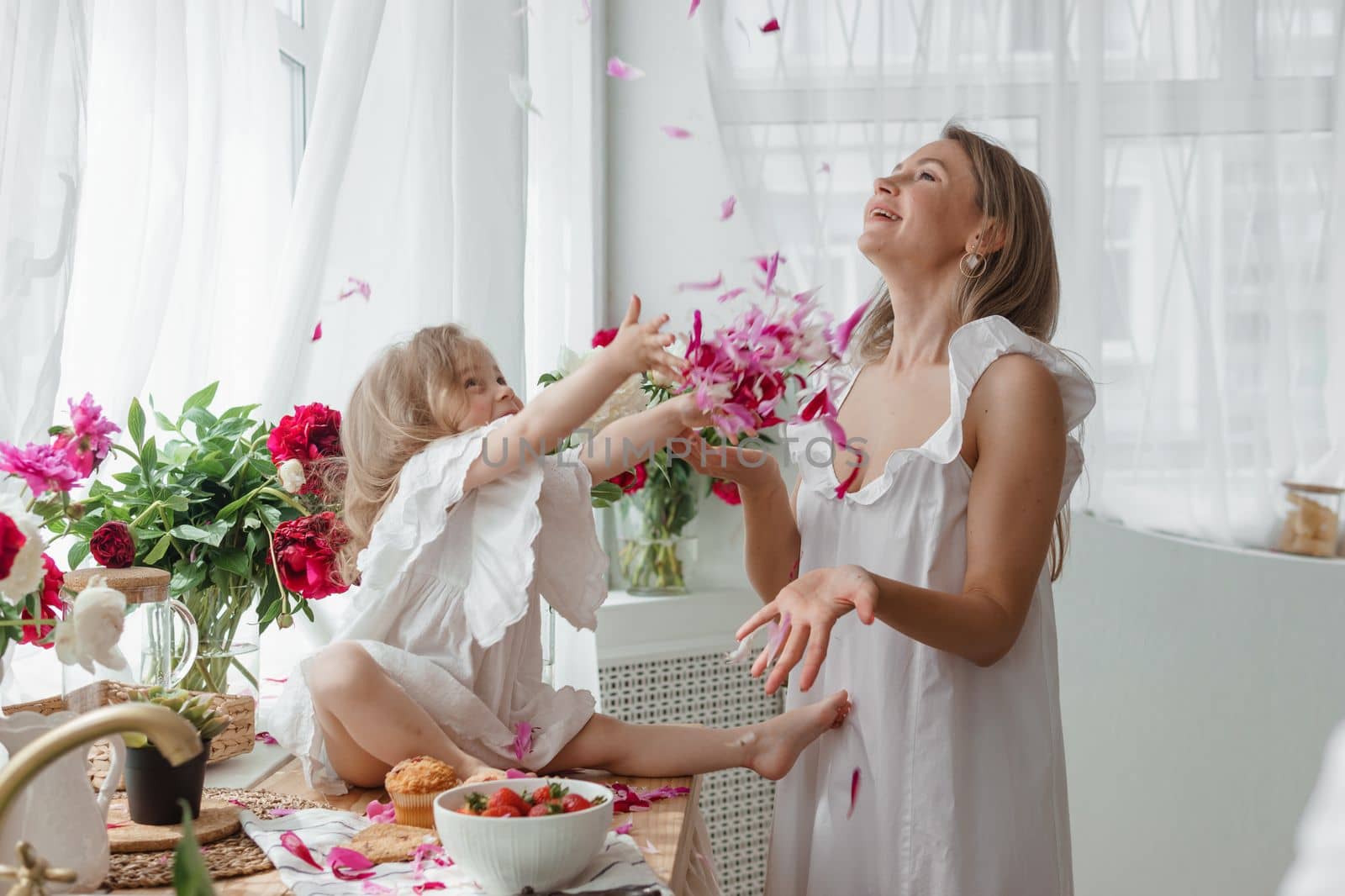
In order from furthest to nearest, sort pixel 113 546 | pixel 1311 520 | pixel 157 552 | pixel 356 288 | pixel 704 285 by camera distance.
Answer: pixel 1311 520 → pixel 704 285 → pixel 356 288 → pixel 157 552 → pixel 113 546

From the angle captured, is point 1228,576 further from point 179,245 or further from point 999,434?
point 179,245

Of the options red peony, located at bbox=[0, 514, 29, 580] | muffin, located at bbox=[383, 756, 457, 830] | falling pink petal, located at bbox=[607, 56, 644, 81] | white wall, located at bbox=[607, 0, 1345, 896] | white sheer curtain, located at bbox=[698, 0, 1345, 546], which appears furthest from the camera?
falling pink petal, located at bbox=[607, 56, 644, 81]

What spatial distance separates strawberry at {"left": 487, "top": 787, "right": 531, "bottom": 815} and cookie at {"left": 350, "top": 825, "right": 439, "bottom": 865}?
4.8 inches

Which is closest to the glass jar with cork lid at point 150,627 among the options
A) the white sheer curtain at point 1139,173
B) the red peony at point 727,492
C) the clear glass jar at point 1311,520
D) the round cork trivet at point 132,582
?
the round cork trivet at point 132,582

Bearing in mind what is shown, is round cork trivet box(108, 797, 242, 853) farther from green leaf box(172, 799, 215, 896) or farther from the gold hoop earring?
the gold hoop earring

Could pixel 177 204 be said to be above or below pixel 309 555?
above

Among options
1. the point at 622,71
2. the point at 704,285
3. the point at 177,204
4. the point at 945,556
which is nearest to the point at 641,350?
the point at 945,556

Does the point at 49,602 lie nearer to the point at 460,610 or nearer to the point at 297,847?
the point at 297,847

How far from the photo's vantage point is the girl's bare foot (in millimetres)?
1336

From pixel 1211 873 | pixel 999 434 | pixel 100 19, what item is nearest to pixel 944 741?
pixel 999 434

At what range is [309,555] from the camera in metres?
1.39

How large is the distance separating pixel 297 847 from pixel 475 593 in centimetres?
38

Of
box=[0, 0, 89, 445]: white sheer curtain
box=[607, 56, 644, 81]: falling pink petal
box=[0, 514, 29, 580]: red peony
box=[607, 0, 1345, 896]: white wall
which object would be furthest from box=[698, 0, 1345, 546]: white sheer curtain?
box=[0, 514, 29, 580]: red peony

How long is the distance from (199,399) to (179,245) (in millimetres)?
210
